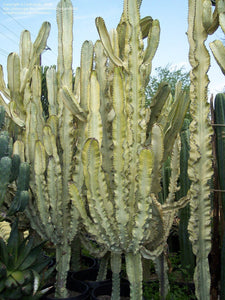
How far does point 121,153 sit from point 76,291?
1.37 m

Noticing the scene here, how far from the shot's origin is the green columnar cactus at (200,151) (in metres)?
1.90

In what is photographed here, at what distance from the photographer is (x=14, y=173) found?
2408 millimetres

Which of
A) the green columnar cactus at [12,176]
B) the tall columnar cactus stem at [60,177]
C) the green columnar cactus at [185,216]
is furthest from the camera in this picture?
the green columnar cactus at [185,216]

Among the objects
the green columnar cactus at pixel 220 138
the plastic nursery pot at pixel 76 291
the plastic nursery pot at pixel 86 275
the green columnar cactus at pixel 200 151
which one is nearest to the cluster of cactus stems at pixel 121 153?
the green columnar cactus at pixel 200 151

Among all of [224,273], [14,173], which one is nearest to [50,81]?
[14,173]

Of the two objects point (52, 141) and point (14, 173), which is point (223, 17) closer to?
point (52, 141)

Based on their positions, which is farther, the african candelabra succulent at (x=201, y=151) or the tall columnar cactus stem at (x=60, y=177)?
the tall columnar cactus stem at (x=60, y=177)

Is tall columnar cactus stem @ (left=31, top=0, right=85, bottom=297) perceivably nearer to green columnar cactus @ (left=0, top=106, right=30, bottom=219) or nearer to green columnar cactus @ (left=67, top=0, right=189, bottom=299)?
green columnar cactus @ (left=0, top=106, right=30, bottom=219)

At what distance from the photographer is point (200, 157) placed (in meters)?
1.90

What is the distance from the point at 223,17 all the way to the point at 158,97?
682 mm

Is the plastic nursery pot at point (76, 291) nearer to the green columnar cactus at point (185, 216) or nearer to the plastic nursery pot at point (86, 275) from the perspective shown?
the plastic nursery pot at point (86, 275)

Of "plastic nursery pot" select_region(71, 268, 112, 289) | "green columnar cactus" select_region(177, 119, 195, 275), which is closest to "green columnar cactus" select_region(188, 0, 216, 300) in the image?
"green columnar cactus" select_region(177, 119, 195, 275)

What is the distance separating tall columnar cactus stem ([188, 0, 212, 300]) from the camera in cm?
191

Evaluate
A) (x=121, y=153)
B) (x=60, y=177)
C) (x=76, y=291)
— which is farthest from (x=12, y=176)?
(x=76, y=291)
